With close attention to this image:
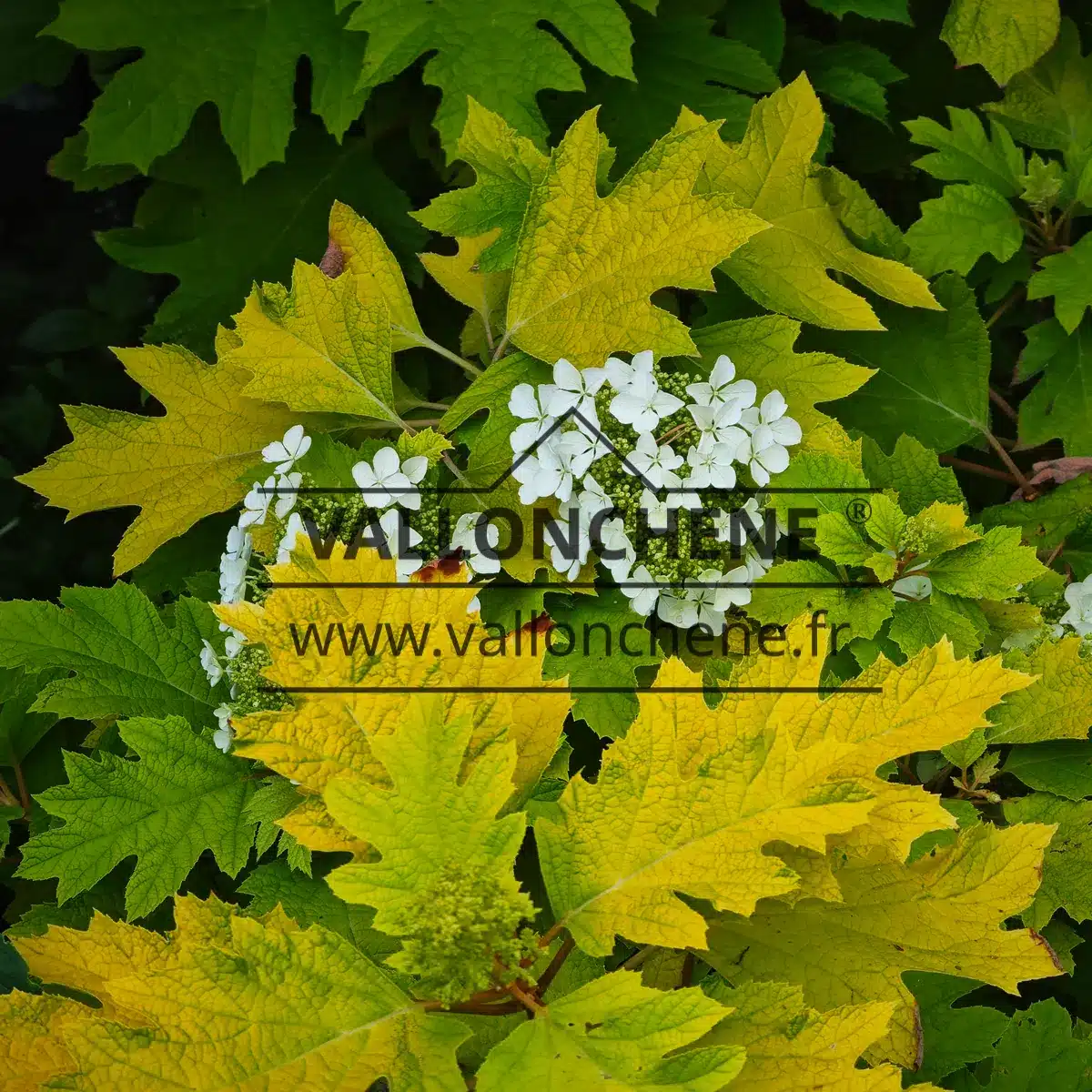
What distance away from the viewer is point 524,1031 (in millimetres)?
694

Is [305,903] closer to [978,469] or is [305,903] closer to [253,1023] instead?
[253,1023]

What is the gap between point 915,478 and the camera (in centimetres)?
112

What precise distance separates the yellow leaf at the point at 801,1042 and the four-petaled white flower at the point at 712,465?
1.31 feet

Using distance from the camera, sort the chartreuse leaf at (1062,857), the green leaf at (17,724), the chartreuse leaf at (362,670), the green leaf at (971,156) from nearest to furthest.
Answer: the chartreuse leaf at (362,670) < the chartreuse leaf at (1062,857) < the green leaf at (17,724) < the green leaf at (971,156)

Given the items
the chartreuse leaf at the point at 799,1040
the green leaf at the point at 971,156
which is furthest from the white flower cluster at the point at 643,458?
the green leaf at the point at 971,156

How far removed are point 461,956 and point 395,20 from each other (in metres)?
1.10

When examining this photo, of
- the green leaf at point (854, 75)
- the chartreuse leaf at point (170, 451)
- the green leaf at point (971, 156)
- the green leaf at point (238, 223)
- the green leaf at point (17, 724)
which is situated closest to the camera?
the chartreuse leaf at point (170, 451)

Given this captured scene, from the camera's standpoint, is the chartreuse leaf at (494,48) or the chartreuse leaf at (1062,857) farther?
the chartreuse leaf at (494,48)

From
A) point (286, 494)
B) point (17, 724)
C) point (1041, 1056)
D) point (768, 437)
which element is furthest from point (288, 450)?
point (1041, 1056)

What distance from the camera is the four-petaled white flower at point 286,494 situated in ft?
3.23

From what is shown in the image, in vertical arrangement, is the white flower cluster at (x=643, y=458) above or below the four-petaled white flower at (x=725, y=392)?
below

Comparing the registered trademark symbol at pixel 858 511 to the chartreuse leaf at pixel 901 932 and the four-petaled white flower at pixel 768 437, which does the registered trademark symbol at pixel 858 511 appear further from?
the chartreuse leaf at pixel 901 932

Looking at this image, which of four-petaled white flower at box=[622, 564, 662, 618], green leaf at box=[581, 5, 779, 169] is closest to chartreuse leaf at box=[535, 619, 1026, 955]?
four-petaled white flower at box=[622, 564, 662, 618]

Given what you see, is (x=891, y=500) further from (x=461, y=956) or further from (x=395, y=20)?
(x=395, y=20)
